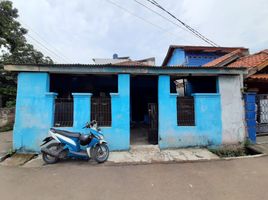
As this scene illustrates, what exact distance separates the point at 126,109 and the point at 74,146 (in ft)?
6.52

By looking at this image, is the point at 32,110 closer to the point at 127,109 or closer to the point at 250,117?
the point at 127,109

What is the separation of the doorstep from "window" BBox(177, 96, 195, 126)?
36.0 inches

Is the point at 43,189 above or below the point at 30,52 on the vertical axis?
below

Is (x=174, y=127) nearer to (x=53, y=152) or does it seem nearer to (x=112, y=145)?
(x=112, y=145)

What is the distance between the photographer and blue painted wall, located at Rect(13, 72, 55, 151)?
6102 mm

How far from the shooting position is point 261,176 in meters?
4.38

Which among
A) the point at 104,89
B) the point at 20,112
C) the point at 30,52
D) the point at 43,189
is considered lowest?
the point at 43,189

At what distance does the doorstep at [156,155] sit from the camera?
5.53 m

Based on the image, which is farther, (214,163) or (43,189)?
(214,163)

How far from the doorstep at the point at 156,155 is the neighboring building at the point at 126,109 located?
9.9 inches

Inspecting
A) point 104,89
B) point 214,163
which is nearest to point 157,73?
point 214,163

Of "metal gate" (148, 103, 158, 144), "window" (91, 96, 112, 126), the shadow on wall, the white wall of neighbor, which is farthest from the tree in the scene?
the white wall of neighbor

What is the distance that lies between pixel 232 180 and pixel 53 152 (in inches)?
174

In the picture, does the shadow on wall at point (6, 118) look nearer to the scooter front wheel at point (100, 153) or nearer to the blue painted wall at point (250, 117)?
the scooter front wheel at point (100, 153)
